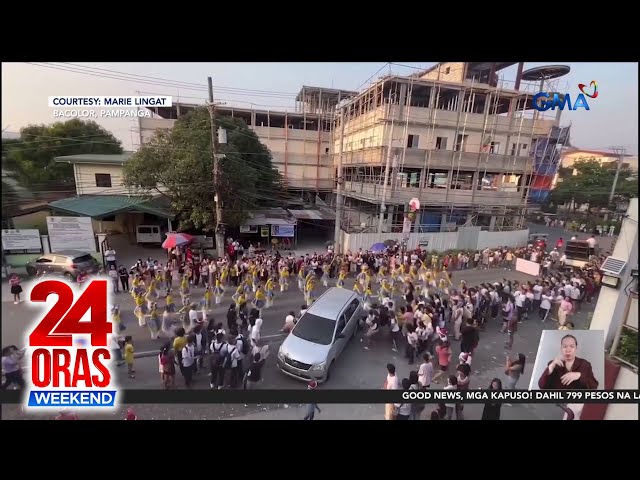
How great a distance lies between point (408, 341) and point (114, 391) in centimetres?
477

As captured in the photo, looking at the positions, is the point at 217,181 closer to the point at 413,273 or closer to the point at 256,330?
the point at 256,330

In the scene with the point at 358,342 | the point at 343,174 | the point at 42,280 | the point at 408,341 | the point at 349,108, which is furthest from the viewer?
the point at 343,174

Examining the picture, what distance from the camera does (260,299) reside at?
6.64 m

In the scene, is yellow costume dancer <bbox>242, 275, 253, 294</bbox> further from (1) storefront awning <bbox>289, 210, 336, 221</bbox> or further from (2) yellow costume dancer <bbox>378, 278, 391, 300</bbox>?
(2) yellow costume dancer <bbox>378, 278, 391, 300</bbox>

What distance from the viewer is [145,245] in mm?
7309

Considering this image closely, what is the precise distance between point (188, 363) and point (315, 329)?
2114 mm

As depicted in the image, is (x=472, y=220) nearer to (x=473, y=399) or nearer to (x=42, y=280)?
(x=473, y=399)

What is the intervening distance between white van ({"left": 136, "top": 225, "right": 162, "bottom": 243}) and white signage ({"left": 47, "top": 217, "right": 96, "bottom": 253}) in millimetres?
1866

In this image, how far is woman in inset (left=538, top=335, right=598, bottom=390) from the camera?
161 inches

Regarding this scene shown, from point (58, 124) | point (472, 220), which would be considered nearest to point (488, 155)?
point (472, 220)

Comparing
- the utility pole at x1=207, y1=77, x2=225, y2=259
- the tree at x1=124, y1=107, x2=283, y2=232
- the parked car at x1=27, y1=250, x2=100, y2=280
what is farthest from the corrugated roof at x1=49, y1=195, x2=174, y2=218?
the utility pole at x1=207, y1=77, x2=225, y2=259

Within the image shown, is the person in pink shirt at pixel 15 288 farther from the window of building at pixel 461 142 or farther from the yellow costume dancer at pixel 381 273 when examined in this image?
the window of building at pixel 461 142
